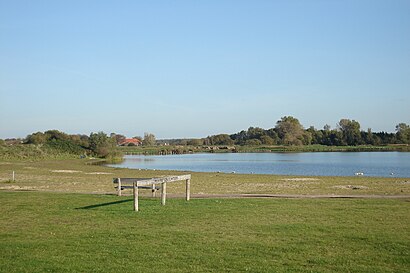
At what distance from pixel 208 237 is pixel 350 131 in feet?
582

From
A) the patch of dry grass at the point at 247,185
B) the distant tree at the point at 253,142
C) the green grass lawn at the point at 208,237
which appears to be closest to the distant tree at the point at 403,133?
the distant tree at the point at 253,142

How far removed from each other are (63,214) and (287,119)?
188 m

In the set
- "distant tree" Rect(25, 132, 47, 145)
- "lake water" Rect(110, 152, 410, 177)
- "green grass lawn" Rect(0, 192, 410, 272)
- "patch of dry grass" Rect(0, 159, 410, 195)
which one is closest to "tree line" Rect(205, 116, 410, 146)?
"lake water" Rect(110, 152, 410, 177)

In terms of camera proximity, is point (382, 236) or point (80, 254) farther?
point (382, 236)

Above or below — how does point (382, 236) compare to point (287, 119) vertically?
below

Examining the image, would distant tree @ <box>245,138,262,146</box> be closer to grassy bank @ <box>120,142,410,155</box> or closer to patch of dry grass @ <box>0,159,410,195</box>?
grassy bank @ <box>120,142,410,155</box>

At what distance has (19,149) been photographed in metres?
78.9

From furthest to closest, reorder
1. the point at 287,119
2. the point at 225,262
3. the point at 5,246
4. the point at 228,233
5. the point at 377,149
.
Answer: the point at 287,119, the point at 377,149, the point at 228,233, the point at 5,246, the point at 225,262

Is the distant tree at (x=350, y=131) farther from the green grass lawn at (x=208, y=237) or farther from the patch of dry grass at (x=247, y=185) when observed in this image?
the green grass lawn at (x=208, y=237)

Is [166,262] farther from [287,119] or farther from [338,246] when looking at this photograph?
[287,119]

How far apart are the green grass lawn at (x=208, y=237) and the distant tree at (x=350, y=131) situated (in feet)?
544

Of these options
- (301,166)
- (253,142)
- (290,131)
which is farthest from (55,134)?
(290,131)

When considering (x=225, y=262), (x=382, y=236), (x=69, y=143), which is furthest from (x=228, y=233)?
(x=69, y=143)

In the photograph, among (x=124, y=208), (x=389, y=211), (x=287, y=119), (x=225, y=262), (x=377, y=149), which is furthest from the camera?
(x=287, y=119)
